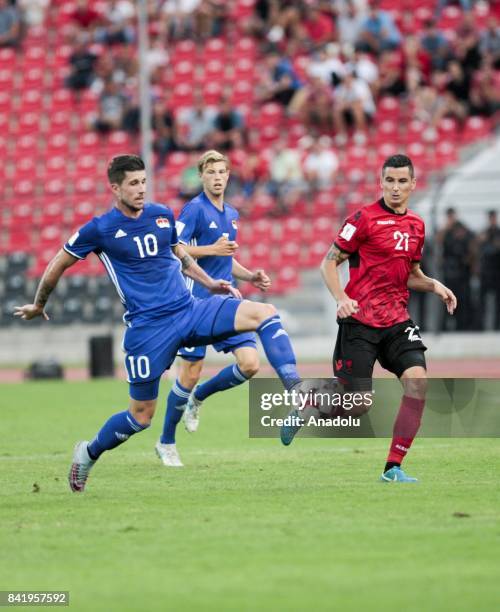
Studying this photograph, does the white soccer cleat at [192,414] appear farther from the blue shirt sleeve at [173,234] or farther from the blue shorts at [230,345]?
the blue shirt sleeve at [173,234]

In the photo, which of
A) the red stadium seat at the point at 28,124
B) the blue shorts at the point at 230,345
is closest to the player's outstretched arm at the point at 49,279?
the blue shorts at the point at 230,345

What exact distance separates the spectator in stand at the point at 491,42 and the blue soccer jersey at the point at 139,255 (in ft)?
59.0

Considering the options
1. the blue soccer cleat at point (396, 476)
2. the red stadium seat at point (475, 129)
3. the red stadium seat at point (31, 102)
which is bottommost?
the blue soccer cleat at point (396, 476)

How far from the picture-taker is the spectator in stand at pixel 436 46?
86.1ft

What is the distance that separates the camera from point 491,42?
26109mm

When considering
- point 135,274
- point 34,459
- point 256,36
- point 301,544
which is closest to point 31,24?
point 256,36

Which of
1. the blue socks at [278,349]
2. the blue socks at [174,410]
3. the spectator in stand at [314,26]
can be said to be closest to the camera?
the blue socks at [278,349]

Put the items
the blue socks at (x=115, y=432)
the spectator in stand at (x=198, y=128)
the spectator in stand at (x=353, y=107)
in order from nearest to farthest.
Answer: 1. the blue socks at (x=115, y=432)
2. the spectator in stand at (x=353, y=107)
3. the spectator in stand at (x=198, y=128)

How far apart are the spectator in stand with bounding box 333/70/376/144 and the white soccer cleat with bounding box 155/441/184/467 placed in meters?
16.1

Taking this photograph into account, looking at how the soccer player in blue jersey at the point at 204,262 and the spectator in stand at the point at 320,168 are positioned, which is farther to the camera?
the spectator in stand at the point at 320,168

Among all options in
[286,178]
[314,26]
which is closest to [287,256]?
[286,178]

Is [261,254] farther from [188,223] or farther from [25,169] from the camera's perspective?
[188,223]

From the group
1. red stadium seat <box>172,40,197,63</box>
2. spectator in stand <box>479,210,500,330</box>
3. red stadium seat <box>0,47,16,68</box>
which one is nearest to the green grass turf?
spectator in stand <box>479,210,500,330</box>

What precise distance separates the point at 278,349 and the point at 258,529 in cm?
178
